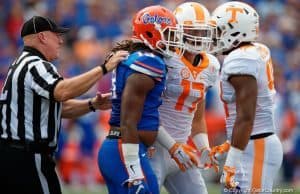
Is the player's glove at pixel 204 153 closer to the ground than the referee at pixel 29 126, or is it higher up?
closer to the ground

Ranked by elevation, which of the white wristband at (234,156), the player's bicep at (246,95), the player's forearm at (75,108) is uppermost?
the player's bicep at (246,95)

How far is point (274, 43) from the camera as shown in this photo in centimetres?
1284

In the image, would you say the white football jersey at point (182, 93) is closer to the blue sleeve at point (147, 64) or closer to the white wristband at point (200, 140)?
the white wristband at point (200, 140)

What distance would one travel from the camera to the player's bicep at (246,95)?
5.39 m

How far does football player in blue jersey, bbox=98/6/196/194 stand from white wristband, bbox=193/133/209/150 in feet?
2.52

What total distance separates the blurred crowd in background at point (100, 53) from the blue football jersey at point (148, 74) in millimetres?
5467

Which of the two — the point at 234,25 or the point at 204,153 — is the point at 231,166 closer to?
the point at 204,153

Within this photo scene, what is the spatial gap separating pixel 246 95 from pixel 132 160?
0.79 metres

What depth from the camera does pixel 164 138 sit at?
5750 millimetres

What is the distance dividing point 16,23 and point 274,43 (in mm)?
3707

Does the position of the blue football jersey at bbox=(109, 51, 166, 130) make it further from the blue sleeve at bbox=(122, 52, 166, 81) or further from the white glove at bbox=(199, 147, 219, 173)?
the white glove at bbox=(199, 147, 219, 173)

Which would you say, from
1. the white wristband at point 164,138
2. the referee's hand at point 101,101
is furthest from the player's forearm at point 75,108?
the white wristband at point 164,138

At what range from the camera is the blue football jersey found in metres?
5.30

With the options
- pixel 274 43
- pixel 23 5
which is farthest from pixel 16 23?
pixel 274 43
